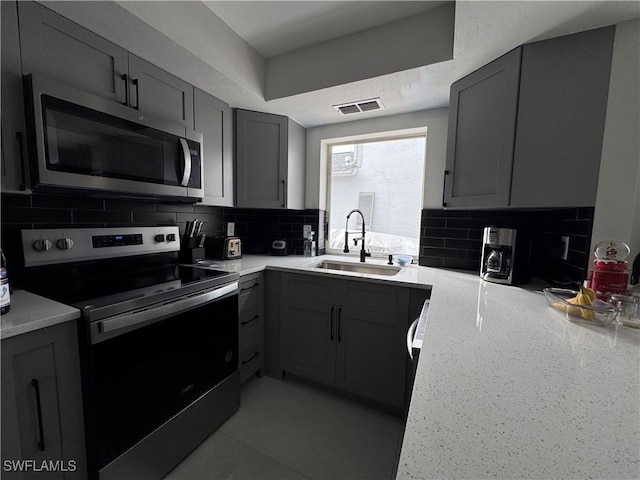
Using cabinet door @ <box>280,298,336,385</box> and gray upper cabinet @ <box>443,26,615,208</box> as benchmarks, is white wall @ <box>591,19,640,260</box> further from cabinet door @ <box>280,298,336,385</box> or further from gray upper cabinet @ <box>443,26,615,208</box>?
cabinet door @ <box>280,298,336,385</box>

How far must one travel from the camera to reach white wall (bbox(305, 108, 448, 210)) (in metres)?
2.06

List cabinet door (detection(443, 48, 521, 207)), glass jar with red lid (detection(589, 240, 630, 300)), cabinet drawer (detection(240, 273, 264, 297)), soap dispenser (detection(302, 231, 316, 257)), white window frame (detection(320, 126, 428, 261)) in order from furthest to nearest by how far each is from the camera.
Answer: soap dispenser (detection(302, 231, 316, 257)) < white window frame (detection(320, 126, 428, 261)) < cabinet drawer (detection(240, 273, 264, 297)) < cabinet door (detection(443, 48, 521, 207)) < glass jar with red lid (detection(589, 240, 630, 300))

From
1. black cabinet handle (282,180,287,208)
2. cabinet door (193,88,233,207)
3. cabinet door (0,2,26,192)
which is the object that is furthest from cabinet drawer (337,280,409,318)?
cabinet door (0,2,26,192)

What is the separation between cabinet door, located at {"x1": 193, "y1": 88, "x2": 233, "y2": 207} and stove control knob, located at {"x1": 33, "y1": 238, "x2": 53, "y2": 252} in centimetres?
82

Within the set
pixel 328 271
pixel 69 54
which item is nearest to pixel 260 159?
pixel 328 271

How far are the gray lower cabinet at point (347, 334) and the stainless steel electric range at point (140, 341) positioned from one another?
430 mm

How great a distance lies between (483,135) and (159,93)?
6.04ft

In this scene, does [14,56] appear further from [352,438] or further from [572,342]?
[352,438]

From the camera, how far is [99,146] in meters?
1.24

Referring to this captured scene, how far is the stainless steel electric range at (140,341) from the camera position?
102cm

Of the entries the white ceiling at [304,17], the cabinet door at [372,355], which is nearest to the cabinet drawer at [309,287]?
the cabinet door at [372,355]

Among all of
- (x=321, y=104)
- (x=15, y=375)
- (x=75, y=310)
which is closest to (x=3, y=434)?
(x=15, y=375)

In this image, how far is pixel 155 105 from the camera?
4.97 feet

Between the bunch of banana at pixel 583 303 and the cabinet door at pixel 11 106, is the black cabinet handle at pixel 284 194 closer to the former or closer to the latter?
the cabinet door at pixel 11 106
